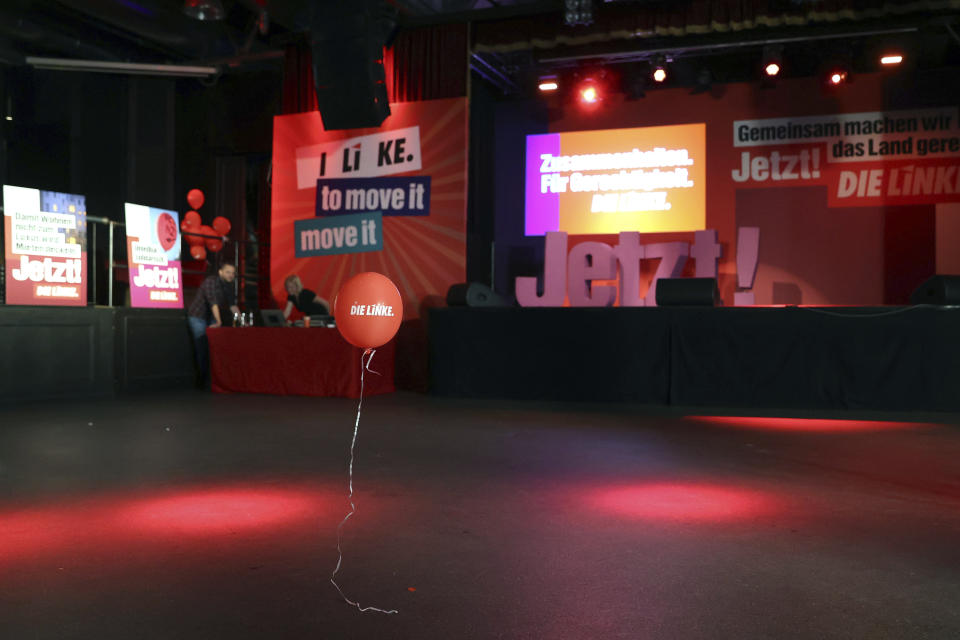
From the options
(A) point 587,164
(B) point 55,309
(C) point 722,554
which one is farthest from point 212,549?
(A) point 587,164

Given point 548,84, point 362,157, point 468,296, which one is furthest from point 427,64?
point 468,296

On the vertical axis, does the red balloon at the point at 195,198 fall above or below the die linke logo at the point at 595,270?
above

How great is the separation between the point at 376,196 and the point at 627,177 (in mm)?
3493

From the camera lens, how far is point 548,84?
32.2 feet

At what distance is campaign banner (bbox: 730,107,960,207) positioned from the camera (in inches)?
375

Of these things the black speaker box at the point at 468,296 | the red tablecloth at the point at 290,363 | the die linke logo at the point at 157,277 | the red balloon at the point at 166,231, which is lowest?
the red tablecloth at the point at 290,363

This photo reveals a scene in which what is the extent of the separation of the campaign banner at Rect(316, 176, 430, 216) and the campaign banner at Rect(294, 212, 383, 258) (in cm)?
12

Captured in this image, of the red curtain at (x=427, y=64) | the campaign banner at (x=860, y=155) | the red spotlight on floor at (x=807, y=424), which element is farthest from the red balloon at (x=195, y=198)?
the red spotlight on floor at (x=807, y=424)

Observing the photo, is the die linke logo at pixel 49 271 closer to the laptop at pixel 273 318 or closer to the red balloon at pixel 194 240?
the laptop at pixel 273 318

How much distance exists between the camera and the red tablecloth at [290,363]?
795 centimetres

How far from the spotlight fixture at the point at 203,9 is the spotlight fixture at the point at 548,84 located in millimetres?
4008

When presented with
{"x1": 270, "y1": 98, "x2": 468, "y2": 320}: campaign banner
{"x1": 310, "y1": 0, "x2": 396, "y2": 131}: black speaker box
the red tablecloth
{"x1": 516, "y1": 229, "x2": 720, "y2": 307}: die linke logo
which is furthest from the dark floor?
{"x1": 310, "y1": 0, "x2": 396, "y2": 131}: black speaker box

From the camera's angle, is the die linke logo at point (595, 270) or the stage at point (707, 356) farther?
the die linke logo at point (595, 270)

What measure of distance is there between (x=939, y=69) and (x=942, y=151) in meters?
1.04
